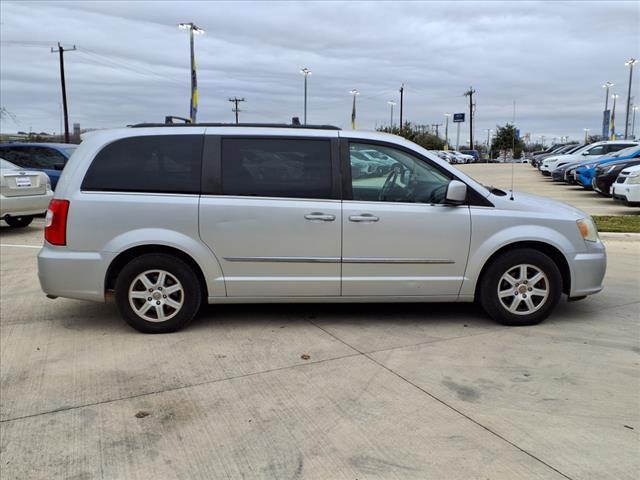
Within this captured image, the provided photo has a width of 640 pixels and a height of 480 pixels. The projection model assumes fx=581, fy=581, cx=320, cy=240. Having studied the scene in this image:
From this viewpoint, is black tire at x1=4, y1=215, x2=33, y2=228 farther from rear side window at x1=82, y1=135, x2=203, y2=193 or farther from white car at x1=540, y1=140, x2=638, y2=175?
white car at x1=540, y1=140, x2=638, y2=175

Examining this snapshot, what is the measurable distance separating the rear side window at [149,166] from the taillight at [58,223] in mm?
287

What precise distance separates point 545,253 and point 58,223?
4.22 meters

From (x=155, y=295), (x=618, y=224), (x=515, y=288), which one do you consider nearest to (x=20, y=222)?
(x=155, y=295)

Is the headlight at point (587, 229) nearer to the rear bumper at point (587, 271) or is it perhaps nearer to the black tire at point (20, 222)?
the rear bumper at point (587, 271)

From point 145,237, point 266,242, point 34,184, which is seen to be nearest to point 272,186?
point 266,242

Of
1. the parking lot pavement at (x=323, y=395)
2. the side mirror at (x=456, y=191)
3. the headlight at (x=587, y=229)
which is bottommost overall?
the parking lot pavement at (x=323, y=395)

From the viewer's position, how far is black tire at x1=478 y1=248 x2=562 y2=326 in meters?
5.04

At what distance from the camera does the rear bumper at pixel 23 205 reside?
33.3 feet

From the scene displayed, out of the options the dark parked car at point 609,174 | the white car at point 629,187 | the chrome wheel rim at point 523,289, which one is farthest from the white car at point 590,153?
the chrome wheel rim at point 523,289

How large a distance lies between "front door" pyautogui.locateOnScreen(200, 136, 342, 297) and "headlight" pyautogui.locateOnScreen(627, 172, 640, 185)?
11333 millimetres

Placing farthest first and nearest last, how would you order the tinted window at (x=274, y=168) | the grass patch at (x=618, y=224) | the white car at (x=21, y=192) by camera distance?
the grass patch at (x=618, y=224) < the white car at (x=21, y=192) < the tinted window at (x=274, y=168)

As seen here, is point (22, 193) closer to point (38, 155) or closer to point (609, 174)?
point (38, 155)

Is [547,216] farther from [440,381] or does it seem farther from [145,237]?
[145,237]

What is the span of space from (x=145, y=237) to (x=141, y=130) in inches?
37.5
